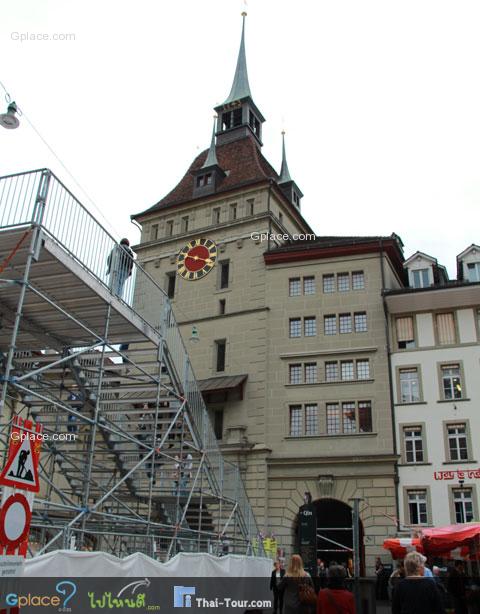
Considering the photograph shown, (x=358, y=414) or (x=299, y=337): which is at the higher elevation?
(x=299, y=337)

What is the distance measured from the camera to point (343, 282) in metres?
32.7

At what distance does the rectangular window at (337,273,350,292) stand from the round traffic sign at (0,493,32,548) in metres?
27.1

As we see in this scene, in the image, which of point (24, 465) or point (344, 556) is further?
point (344, 556)

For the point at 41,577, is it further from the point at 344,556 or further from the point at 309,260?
the point at 309,260

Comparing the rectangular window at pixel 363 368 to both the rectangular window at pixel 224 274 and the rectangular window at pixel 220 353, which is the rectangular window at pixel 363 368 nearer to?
the rectangular window at pixel 220 353

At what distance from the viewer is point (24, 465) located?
6.67m

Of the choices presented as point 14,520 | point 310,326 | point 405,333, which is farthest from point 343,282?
point 14,520

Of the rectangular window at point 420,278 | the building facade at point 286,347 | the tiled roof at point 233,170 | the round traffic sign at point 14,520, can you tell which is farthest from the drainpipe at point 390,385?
the round traffic sign at point 14,520

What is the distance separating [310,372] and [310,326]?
2390mm

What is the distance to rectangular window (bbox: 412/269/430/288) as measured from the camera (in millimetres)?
33125

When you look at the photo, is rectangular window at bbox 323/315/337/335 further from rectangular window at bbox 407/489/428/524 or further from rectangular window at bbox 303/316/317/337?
rectangular window at bbox 407/489/428/524

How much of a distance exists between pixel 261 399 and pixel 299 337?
3.64 meters

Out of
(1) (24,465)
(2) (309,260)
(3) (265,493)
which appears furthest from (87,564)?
(2) (309,260)

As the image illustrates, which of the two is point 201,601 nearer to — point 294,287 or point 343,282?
point 343,282
